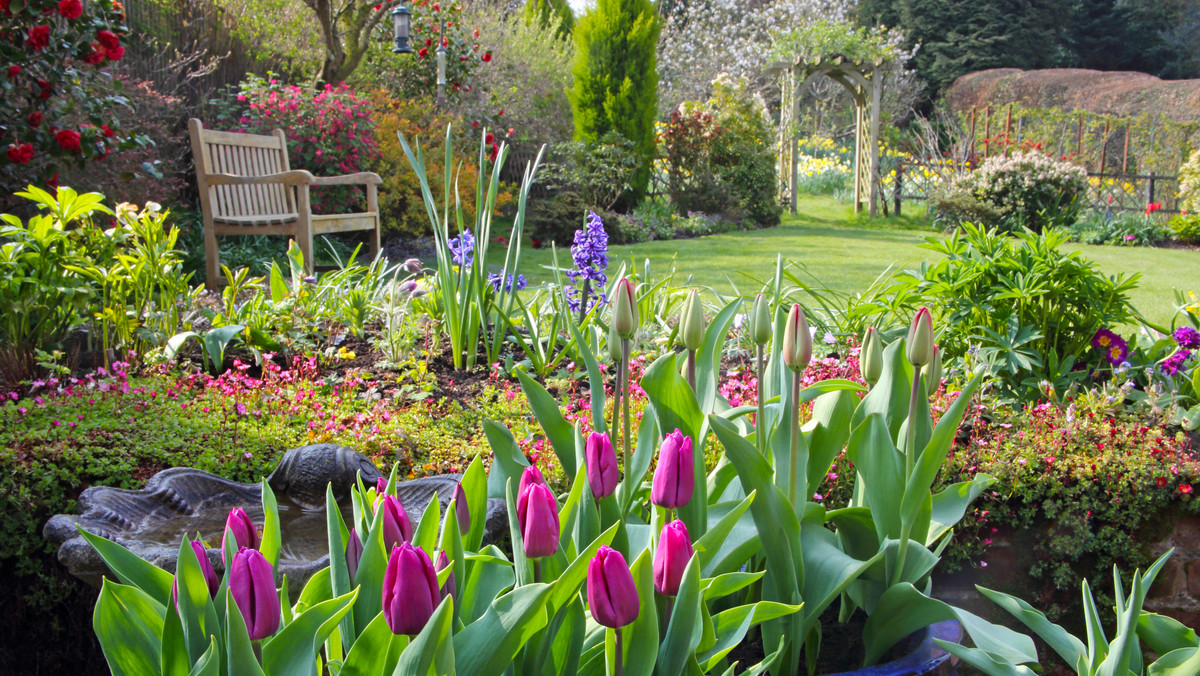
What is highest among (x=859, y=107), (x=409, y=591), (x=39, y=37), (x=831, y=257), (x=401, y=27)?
(x=401, y=27)

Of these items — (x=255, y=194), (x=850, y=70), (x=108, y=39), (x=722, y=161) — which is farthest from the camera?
(x=850, y=70)

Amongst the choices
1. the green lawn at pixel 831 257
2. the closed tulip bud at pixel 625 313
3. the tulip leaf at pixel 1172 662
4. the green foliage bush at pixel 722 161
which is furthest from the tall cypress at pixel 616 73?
the tulip leaf at pixel 1172 662

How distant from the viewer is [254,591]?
74 centimetres

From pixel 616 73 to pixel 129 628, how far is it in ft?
34.6

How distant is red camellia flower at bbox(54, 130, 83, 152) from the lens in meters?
4.37

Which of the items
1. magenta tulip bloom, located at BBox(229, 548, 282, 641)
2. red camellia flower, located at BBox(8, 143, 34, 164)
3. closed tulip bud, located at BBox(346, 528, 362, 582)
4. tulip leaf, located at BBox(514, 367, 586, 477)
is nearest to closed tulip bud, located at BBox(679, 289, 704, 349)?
tulip leaf, located at BBox(514, 367, 586, 477)

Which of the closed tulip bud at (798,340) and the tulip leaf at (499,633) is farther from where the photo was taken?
the closed tulip bud at (798,340)

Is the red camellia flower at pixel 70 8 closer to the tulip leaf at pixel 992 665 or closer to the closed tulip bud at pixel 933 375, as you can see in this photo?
the closed tulip bud at pixel 933 375

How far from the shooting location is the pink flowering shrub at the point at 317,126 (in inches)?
294

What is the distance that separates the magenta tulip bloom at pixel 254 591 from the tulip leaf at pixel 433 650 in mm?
137

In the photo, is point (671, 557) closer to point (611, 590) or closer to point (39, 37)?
point (611, 590)

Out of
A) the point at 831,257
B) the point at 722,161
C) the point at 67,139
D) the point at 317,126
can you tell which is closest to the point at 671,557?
the point at 67,139

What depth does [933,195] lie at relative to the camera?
10016mm

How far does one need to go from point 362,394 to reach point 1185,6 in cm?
2486
